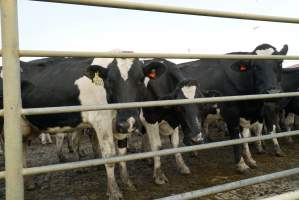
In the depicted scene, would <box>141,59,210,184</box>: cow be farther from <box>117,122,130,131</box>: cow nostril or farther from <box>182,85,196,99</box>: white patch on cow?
<box>117,122,130,131</box>: cow nostril

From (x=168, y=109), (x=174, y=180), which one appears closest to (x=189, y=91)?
(x=168, y=109)

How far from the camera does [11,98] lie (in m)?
1.61

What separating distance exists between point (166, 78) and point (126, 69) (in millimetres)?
1489

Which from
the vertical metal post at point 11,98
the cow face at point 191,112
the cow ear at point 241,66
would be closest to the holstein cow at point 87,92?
the cow face at point 191,112

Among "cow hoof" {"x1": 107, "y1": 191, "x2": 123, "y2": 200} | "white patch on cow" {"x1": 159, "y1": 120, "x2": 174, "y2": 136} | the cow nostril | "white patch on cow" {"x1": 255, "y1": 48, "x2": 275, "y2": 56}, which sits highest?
"white patch on cow" {"x1": 255, "y1": 48, "x2": 275, "y2": 56}

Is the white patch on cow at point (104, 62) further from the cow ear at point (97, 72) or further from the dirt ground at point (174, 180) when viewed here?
the dirt ground at point (174, 180)

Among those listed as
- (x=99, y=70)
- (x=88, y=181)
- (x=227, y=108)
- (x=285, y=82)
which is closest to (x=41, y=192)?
(x=88, y=181)

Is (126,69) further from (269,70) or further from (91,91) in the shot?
(269,70)

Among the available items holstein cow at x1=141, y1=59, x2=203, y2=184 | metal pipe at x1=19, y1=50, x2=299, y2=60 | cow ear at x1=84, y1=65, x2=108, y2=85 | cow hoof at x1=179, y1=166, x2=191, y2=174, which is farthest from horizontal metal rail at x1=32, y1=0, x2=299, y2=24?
cow hoof at x1=179, y1=166, x2=191, y2=174

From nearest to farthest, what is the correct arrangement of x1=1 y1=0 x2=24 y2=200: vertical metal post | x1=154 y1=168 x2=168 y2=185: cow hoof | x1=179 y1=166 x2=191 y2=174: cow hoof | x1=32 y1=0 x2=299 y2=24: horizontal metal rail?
x1=1 y1=0 x2=24 y2=200: vertical metal post
x1=32 y1=0 x2=299 y2=24: horizontal metal rail
x1=154 y1=168 x2=168 y2=185: cow hoof
x1=179 y1=166 x2=191 y2=174: cow hoof

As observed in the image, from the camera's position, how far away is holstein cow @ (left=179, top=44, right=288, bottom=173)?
21.5 feet

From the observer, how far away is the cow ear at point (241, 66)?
21.7 feet

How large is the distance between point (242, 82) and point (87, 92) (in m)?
3.02

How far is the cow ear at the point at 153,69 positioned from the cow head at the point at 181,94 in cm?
3
